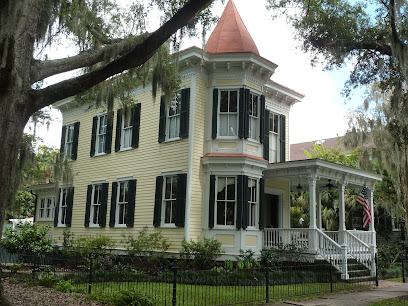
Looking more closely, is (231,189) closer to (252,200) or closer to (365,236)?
(252,200)

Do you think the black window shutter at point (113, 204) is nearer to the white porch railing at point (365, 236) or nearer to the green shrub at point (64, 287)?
the green shrub at point (64, 287)

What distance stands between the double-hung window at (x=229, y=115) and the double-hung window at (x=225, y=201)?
178 cm

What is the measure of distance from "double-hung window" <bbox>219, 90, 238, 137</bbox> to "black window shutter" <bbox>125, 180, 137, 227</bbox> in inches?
175

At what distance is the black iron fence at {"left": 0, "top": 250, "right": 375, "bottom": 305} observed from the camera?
33.8 ft

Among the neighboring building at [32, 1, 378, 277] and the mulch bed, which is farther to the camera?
the neighboring building at [32, 1, 378, 277]

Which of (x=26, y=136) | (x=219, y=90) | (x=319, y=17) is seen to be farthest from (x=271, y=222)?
(x=26, y=136)

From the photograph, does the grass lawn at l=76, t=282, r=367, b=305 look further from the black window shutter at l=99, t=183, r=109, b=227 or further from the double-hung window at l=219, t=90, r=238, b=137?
the black window shutter at l=99, t=183, r=109, b=227

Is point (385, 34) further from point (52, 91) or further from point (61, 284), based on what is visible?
point (61, 284)

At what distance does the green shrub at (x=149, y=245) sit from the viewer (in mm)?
15296

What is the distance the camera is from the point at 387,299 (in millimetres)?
11531

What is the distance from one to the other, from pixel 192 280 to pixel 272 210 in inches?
314

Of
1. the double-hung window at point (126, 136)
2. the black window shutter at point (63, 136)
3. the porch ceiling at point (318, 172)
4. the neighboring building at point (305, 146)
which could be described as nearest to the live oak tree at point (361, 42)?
the porch ceiling at point (318, 172)

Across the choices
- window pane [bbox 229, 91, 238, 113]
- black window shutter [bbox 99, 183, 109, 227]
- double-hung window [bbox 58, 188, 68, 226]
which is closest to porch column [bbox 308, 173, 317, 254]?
window pane [bbox 229, 91, 238, 113]

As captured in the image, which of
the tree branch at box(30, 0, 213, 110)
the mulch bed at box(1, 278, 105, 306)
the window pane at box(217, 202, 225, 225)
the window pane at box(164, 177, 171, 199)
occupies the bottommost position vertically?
the mulch bed at box(1, 278, 105, 306)
